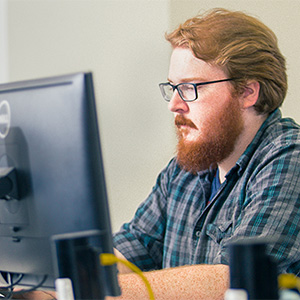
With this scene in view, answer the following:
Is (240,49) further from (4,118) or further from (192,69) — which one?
(4,118)

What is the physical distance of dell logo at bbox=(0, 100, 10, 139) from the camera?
914 millimetres

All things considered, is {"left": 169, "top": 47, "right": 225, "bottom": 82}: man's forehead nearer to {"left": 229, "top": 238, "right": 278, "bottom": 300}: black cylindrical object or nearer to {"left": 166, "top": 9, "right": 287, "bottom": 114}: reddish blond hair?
{"left": 166, "top": 9, "right": 287, "bottom": 114}: reddish blond hair

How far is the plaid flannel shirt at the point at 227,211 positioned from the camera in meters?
1.30

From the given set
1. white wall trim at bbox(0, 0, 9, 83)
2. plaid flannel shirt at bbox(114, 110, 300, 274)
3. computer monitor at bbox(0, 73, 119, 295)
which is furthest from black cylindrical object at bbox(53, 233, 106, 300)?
white wall trim at bbox(0, 0, 9, 83)

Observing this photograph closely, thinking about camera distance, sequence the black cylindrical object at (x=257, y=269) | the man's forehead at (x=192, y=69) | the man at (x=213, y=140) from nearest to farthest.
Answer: the black cylindrical object at (x=257, y=269) → the man at (x=213, y=140) → the man's forehead at (x=192, y=69)

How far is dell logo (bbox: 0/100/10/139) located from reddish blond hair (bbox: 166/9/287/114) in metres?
0.84

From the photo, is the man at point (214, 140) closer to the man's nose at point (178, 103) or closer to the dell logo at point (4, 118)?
the man's nose at point (178, 103)

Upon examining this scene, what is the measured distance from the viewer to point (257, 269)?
2.02ft

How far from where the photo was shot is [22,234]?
93 cm

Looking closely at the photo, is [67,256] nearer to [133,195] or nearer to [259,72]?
[259,72]

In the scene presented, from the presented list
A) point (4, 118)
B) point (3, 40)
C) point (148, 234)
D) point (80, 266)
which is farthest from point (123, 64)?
point (80, 266)

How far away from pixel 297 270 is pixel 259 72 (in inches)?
26.2

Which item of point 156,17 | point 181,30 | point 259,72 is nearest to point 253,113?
point 259,72

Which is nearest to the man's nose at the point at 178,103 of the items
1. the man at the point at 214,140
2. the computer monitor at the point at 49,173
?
the man at the point at 214,140
